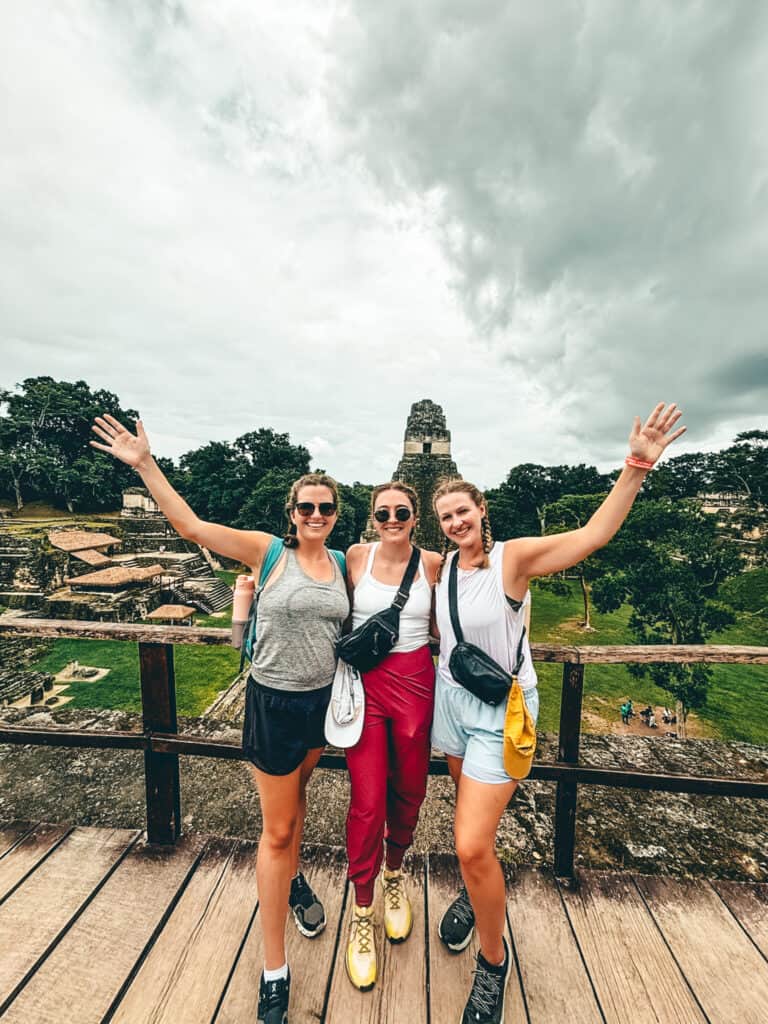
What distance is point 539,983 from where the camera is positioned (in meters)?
1.46

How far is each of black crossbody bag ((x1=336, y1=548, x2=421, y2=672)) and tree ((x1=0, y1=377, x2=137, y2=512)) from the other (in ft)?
118

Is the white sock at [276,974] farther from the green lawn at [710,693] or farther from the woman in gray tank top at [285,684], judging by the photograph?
the green lawn at [710,693]

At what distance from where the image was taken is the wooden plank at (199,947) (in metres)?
1.36

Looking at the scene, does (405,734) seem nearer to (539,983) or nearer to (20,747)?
(539,983)

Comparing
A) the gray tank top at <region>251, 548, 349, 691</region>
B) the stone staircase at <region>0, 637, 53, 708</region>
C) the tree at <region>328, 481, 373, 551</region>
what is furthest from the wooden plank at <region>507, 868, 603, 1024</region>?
the tree at <region>328, 481, 373, 551</region>

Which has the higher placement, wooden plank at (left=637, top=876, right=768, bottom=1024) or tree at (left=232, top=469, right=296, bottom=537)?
wooden plank at (left=637, top=876, right=768, bottom=1024)

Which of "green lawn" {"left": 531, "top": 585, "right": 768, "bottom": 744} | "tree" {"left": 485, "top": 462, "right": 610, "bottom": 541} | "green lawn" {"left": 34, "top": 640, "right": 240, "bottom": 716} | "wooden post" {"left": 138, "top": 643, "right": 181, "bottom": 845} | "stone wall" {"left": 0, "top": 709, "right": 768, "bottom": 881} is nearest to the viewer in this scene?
"wooden post" {"left": 138, "top": 643, "right": 181, "bottom": 845}

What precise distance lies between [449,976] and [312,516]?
1.58 metres

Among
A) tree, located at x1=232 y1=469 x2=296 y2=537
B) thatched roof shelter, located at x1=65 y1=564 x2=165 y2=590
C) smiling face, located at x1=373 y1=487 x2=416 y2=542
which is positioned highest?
smiling face, located at x1=373 y1=487 x2=416 y2=542

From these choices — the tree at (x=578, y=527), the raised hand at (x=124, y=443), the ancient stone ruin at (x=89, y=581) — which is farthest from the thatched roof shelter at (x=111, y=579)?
the raised hand at (x=124, y=443)

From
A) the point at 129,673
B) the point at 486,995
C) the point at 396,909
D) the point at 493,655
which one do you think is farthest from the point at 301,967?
the point at 129,673

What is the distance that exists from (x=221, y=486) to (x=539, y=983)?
116ft

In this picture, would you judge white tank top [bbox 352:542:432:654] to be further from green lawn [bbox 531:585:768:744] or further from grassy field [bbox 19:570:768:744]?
grassy field [bbox 19:570:768:744]

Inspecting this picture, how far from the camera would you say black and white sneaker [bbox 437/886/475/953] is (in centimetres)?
155
